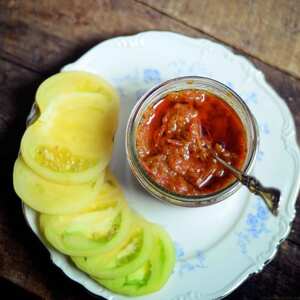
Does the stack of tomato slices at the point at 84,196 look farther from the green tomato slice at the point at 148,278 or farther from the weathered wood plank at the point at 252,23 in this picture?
the weathered wood plank at the point at 252,23

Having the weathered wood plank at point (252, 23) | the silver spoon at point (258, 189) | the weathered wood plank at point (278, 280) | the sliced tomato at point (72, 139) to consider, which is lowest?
the weathered wood plank at point (278, 280)

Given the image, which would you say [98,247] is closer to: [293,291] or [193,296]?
[193,296]

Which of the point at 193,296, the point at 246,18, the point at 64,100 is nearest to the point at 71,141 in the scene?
the point at 64,100

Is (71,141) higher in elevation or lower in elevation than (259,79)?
lower

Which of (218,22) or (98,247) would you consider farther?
Answer: (218,22)

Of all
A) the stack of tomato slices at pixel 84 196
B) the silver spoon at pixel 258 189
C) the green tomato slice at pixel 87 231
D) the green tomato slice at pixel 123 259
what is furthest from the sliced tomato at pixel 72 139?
the silver spoon at pixel 258 189

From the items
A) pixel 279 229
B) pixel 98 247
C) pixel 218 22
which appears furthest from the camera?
pixel 218 22

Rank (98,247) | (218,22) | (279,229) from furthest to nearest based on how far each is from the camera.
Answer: (218,22), (279,229), (98,247)

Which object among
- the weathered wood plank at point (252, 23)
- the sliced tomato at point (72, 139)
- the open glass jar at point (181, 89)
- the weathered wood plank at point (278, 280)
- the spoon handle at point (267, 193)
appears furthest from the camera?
the weathered wood plank at point (252, 23)

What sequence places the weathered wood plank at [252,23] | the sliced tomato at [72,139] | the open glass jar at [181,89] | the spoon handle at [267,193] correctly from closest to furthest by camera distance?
the spoon handle at [267,193] → the open glass jar at [181,89] → the sliced tomato at [72,139] → the weathered wood plank at [252,23]
